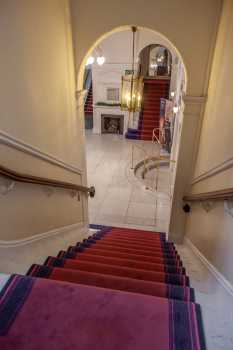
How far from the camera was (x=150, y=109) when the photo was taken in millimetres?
12195

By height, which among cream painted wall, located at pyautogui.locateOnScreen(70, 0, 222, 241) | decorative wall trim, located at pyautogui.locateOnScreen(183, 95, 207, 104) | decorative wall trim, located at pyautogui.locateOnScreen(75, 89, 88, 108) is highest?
cream painted wall, located at pyautogui.locateOnScreen(70, 0, 222, 241)

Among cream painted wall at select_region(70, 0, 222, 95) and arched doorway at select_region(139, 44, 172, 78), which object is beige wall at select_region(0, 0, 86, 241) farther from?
arched doorway at select_region(139, 44, 172, 78)

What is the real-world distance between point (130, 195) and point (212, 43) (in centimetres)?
425

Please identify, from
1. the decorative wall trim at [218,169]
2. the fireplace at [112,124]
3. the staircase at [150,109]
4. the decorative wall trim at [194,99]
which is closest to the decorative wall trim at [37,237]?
the decorative wall trim at [218,169]

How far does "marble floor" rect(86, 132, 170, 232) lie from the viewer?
5.36 m

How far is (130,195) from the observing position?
6.36 meters

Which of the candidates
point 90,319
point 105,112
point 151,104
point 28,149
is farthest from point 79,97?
point 151,104

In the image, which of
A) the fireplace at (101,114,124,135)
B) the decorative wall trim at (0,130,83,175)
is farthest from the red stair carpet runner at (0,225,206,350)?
the fireplace at (101,114,124,135)

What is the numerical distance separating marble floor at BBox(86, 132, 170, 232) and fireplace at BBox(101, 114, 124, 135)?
2623mm

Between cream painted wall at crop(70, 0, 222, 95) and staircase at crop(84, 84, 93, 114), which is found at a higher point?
staircase at crop(84, 84, 93, 114)

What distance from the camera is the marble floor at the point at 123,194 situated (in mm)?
5359

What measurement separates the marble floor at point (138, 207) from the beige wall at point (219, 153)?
Result: 194mm

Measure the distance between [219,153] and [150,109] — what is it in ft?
34.0

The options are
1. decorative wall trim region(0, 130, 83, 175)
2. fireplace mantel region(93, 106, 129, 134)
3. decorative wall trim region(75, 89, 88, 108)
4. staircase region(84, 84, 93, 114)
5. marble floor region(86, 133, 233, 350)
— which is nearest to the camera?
marble floor region(86, 133, 233, 350)
